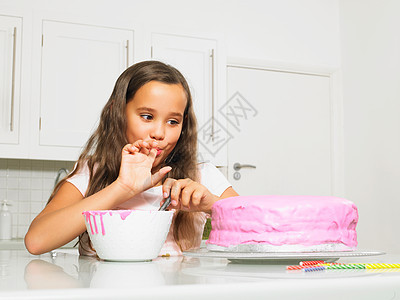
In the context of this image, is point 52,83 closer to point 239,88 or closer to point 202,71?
point 202,71

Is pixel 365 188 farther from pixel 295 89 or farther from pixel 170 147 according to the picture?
pixel 170 147

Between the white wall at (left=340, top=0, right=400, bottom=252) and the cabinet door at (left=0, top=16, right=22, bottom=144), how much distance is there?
2274 mm

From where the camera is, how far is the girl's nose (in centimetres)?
127

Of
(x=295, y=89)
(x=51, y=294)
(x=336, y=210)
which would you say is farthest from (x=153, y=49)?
(x=51, y=294)

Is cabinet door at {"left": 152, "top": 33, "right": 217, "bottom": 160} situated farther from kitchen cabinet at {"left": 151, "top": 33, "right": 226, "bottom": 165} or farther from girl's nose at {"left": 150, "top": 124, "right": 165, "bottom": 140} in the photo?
girl's nose at {"left": 150, "top": 124, "right": 165, "bottom": 140}

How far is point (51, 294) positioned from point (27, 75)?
7.99 feet

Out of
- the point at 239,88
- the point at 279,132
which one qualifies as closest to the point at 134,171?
the point at 239,88

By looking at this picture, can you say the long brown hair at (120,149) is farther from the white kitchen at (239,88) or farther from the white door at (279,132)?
the white door at (279,132)

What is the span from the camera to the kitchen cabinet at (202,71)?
295 centimetres

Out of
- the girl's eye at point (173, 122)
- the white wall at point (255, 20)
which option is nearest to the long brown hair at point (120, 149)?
the girl's eye at point (173, 122)

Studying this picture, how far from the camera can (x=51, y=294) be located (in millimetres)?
402

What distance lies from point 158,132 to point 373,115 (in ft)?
8.48

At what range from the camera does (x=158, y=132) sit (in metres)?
A: 1.27

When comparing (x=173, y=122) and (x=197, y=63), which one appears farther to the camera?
(x=197, y=63)
